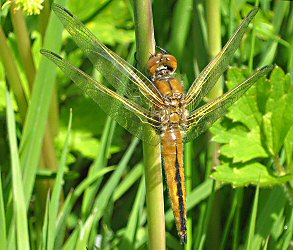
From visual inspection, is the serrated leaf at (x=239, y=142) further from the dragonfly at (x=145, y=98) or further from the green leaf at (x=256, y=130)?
the dragonfly at (x=145, y=98)

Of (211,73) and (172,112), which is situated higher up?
(211,73)

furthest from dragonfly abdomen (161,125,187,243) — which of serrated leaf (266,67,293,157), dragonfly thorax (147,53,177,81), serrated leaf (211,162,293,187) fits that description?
serrated leaf (266,67,293,157)

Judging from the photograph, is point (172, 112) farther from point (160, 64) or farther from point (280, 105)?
point (280, 105)

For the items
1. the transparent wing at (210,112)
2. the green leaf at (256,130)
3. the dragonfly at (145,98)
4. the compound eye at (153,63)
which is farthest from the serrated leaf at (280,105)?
the compound eye at (153,63)

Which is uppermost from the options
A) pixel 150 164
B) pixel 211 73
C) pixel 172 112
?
pixel 211 73

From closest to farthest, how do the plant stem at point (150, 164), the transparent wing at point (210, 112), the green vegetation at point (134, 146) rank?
the plant stem at point (150, 164) < the transparent wing at point (210, 112) < the green vegetation at point (134, 146)

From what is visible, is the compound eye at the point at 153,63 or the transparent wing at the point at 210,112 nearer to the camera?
the compound eye at the point at 153,63

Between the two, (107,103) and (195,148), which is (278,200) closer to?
(195,148)

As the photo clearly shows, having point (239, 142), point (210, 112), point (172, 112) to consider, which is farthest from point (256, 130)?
point (172, 112)
